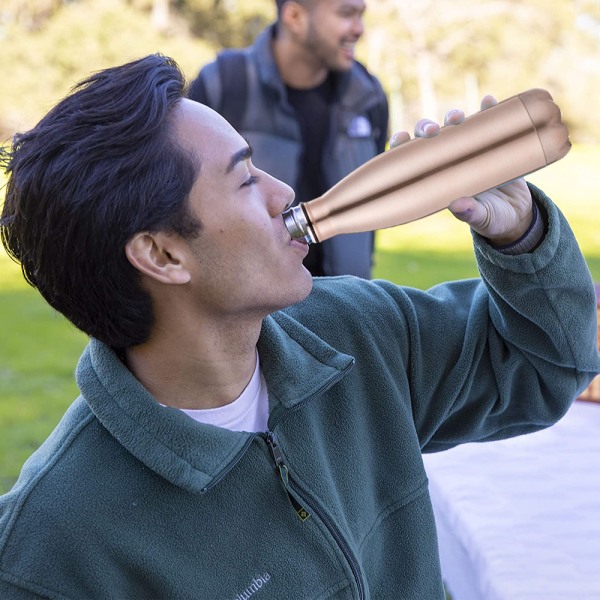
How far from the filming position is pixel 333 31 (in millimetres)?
3814

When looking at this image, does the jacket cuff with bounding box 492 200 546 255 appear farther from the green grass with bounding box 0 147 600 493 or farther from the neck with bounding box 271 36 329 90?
the neck with bounding box 271 36 329 90

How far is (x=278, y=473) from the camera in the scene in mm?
1411

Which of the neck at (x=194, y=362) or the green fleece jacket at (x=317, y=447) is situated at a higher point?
the neck at (x=194, y=362)

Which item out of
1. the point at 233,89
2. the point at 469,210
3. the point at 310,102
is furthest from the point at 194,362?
the point at 310,102

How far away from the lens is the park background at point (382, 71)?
592cm

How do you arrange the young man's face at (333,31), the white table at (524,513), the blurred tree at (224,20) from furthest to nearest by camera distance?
the blurred tree at (224,20), the young man's face at (333,31), the white table at (524,513)

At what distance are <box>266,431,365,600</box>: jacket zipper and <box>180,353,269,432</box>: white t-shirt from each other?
76 millimetres

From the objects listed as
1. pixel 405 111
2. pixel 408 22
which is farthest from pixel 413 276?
pixel 405 111

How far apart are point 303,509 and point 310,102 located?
2.66 meters

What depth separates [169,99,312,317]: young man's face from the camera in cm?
141

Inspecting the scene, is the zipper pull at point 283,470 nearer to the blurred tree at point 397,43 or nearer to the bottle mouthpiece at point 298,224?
the bottle mouthpiece at point 298,224

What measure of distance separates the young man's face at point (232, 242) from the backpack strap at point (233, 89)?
2132 millimetres

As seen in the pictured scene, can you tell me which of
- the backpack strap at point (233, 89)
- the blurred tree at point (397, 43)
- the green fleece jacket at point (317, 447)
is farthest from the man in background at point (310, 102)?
the blurred tree at point (397, 43)

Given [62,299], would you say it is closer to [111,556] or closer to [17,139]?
[17,139]
